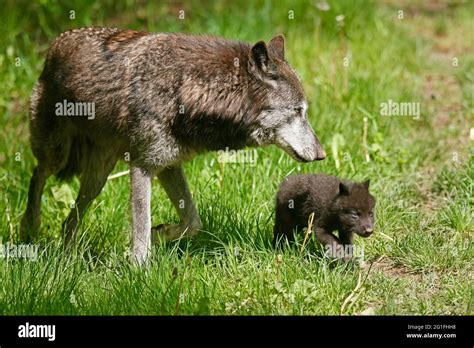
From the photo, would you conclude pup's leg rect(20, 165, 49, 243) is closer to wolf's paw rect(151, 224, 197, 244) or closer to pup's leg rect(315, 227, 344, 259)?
wolf's paw rect(151, 224, 197, 244)

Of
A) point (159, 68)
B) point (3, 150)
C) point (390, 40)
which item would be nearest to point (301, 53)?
point (390, 40)

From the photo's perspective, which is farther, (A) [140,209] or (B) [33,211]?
(B) [33,211]

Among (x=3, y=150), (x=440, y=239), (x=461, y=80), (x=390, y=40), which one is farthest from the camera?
(x=390, y=40)

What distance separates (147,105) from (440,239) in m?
2.52

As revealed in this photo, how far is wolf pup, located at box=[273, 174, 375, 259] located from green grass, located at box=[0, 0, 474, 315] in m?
0.19

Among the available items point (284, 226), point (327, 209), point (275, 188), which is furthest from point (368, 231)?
point (275, 188)

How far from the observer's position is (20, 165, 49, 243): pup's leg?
25.8ft

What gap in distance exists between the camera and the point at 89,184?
7.59m

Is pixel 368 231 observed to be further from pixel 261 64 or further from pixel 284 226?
pixel 261 64

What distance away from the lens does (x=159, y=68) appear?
267 inches

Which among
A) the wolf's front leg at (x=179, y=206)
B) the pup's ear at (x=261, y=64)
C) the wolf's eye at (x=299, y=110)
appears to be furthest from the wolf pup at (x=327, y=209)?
the pup's ear at (x=261, y=64)

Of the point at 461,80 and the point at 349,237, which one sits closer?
the point at 349,237

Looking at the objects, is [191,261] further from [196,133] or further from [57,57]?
[57,57]

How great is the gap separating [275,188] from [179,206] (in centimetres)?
105
